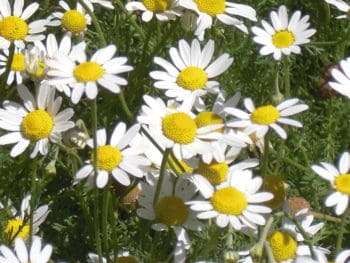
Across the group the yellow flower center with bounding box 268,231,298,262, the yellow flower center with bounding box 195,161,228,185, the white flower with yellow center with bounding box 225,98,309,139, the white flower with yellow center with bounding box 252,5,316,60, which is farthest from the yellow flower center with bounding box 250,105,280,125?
the white flower with yellow center with bounding box 252,5,316,60

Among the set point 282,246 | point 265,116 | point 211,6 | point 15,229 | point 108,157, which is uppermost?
point 211,6

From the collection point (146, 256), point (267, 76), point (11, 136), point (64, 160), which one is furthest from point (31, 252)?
point (267, 76)

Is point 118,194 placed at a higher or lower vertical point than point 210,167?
lower

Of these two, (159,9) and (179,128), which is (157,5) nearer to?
(159,9)

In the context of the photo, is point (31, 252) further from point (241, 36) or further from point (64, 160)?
point (241, 36)

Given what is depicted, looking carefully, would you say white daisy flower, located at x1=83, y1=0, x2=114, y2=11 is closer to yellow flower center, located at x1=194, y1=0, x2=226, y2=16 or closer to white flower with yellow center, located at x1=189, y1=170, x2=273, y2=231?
yellow flower center, located at x1=194, y1=0, x2=226, y2=16

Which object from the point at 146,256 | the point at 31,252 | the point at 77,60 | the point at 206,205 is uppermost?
the point at 77,60

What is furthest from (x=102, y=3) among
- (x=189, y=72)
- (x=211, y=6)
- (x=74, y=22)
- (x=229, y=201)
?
(x=229, y=201)
